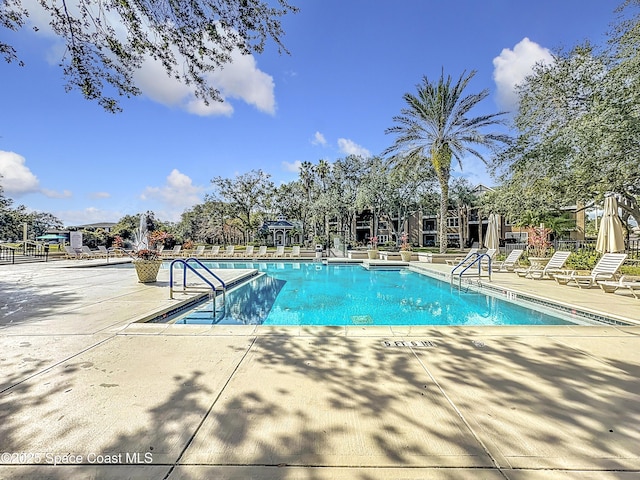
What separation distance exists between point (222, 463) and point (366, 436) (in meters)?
0.93

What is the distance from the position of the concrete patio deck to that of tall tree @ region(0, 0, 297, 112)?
4.48 metres

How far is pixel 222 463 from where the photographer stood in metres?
1.83

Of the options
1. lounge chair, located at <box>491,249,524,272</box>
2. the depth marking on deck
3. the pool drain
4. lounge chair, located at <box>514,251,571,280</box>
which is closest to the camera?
the depth marking on deck

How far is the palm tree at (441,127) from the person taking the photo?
55.2 feet

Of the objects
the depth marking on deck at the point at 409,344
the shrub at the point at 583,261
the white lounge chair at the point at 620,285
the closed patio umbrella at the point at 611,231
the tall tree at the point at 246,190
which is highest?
the tall tree at the point at 246,190

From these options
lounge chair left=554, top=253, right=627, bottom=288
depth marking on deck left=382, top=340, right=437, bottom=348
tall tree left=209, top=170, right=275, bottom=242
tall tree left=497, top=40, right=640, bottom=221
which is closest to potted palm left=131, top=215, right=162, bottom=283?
depth marking on deck left=382, top=340, right=437, bottom=348

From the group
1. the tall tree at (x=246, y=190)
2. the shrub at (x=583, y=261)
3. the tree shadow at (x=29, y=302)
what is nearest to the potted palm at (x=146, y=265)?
the tree shadow at (x=29, y=302)

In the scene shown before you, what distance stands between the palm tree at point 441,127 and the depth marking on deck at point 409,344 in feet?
49.8

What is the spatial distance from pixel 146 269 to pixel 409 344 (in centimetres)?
814

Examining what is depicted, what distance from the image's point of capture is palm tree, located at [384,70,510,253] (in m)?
16.8

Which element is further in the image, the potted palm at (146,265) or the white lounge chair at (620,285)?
the potted palm at (146,265)

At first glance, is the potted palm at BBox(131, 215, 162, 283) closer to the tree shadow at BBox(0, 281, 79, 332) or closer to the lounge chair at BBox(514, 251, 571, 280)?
the tree shadow at BBox(0, 281, 79, 332)

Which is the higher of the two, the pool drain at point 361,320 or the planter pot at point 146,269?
the planter pot at point 146,269

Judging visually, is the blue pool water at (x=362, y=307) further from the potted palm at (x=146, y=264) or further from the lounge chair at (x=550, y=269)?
the lounge chair at (x=550, y=269)
